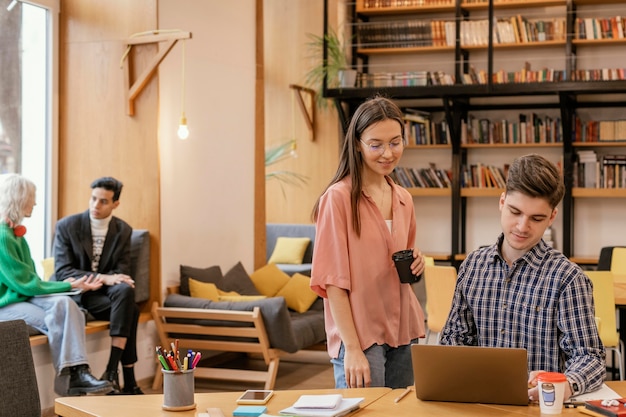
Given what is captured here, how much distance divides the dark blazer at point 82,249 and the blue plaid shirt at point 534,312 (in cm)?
383

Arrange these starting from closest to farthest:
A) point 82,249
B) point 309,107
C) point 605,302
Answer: point 605,302, point 82,249, point 309,107

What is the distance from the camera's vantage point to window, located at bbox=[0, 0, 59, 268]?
20.9 feet

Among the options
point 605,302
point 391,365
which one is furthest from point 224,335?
point 391,365

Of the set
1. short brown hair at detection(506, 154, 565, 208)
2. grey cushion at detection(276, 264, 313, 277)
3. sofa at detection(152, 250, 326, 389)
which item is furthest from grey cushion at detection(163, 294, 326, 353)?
short brown hair at detection(506, 154, 565, 208)

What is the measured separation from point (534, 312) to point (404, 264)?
1.42ft

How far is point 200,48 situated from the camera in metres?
6.98

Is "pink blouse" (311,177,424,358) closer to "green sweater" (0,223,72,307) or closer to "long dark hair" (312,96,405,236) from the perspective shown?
"long dark hair" (312,96,405,236)

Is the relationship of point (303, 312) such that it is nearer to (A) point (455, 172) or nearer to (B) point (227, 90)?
(B) point (227, 90)

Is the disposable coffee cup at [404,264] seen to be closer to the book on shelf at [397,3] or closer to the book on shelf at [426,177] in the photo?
the book on shelf at [426,177]

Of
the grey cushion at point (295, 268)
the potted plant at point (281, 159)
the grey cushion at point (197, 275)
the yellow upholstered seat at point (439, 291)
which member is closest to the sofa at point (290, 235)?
the grey cushion at point (295, 268)

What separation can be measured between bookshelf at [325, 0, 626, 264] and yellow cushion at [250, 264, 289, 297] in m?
2.72

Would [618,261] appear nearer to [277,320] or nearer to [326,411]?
[277,320]

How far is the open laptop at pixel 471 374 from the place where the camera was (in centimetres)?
221

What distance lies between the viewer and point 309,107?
1005 centimetres
